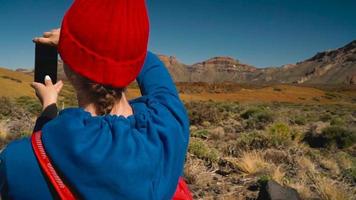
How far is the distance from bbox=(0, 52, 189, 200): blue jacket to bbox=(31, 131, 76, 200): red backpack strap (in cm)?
1

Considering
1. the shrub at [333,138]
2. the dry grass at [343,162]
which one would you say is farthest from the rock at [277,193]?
the shrub at [333,138]

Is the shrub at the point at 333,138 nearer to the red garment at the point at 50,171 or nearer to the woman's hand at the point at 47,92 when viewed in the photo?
the woman's hand at the point at 47,92

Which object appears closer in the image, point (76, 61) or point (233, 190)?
point (76, 61)

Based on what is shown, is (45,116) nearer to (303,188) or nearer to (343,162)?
(303,188)

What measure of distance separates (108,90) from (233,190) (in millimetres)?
5748

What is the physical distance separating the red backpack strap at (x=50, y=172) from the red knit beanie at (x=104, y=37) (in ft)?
0.85

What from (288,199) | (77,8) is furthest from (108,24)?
(288,199)

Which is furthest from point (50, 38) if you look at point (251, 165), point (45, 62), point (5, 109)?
point (5, 109)

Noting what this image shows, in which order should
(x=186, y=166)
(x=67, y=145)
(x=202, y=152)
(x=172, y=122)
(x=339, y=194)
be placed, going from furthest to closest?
1. (x=202, y=152)
2. (x=186, y=166)
3. (x=339, y=194)
4. (x=172, y=122)
5. (x=67, y=145)

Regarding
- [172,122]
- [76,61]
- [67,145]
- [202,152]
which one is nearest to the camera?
[67,145]

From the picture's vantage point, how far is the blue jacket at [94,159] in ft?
4.40

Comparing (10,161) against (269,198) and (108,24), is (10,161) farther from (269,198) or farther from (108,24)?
(269,198)

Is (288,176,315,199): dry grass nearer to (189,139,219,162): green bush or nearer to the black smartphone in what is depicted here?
(189,139,219,162): green bush

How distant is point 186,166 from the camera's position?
7.68 metres
